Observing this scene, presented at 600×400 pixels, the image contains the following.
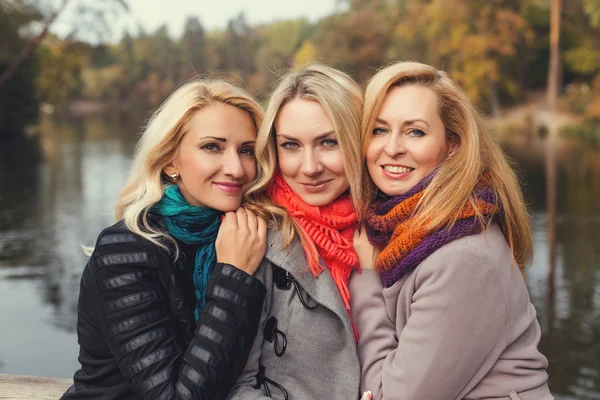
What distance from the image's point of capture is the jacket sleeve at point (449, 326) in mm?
2164

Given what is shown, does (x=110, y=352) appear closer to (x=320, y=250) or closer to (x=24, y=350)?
(x=320, y=250)

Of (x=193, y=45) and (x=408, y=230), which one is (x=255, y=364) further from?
(x=193, y=45)

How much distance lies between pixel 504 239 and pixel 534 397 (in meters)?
0.55

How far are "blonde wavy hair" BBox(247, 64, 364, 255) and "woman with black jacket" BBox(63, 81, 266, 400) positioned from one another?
71mm

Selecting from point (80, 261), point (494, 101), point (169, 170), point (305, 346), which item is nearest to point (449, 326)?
point (305, 346)

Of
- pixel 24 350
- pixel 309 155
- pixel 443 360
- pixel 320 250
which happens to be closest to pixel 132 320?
pixel 320 250

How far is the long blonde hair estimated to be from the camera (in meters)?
2.58

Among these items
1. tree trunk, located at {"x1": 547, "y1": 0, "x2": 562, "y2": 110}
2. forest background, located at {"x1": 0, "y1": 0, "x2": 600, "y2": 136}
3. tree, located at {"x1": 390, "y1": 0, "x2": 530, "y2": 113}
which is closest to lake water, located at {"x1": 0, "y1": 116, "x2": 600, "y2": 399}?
forest background, located at {"x1": 0, "y1": 0, "x2": 600, "y2": 136}

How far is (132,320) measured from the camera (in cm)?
229

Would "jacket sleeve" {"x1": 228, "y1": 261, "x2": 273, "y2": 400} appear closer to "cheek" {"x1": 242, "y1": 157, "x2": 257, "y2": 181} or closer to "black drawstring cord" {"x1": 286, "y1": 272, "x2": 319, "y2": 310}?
"black drawstring cord" {"x1": 286, "y1": 272, "x2": 319, "y2": 310}

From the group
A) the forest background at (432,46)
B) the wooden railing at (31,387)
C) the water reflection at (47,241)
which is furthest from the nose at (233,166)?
the forest background at (432,46)

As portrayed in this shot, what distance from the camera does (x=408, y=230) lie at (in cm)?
234

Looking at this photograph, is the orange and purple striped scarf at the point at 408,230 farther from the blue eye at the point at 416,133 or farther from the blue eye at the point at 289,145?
the blue eye at the point at 289,145

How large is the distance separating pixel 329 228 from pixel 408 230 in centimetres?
37
